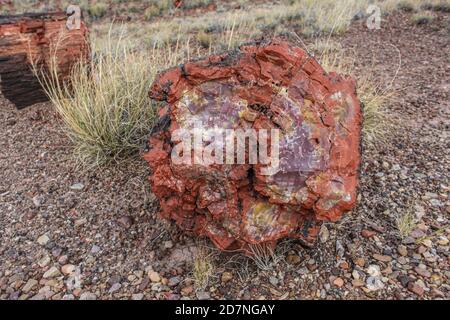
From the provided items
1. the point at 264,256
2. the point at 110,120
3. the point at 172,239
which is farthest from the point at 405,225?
the point at 110,120

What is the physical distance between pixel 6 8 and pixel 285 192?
12.6 meters

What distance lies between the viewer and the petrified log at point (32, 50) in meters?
3.95

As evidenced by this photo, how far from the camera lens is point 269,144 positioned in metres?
2.15

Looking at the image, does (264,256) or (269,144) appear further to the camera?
(264,256)

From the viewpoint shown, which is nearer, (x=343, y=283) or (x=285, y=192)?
(x=285, y=192)

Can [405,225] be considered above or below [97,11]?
above

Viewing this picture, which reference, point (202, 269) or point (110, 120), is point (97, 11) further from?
point (202, 269)

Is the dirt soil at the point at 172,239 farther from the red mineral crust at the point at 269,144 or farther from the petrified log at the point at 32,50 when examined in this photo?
the petrified log at the point at 32,50

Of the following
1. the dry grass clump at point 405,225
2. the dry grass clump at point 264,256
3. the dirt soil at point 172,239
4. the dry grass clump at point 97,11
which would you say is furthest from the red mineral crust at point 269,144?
the dry grass clump at point 97,11

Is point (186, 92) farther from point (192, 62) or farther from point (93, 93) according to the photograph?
point (93, 93)

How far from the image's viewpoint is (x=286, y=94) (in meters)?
2.20

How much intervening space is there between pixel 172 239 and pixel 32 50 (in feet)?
8.20

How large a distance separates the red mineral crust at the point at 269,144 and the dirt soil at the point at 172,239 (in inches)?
10.4

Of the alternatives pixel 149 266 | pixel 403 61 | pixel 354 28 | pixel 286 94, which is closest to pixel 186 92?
pixel 286 94
